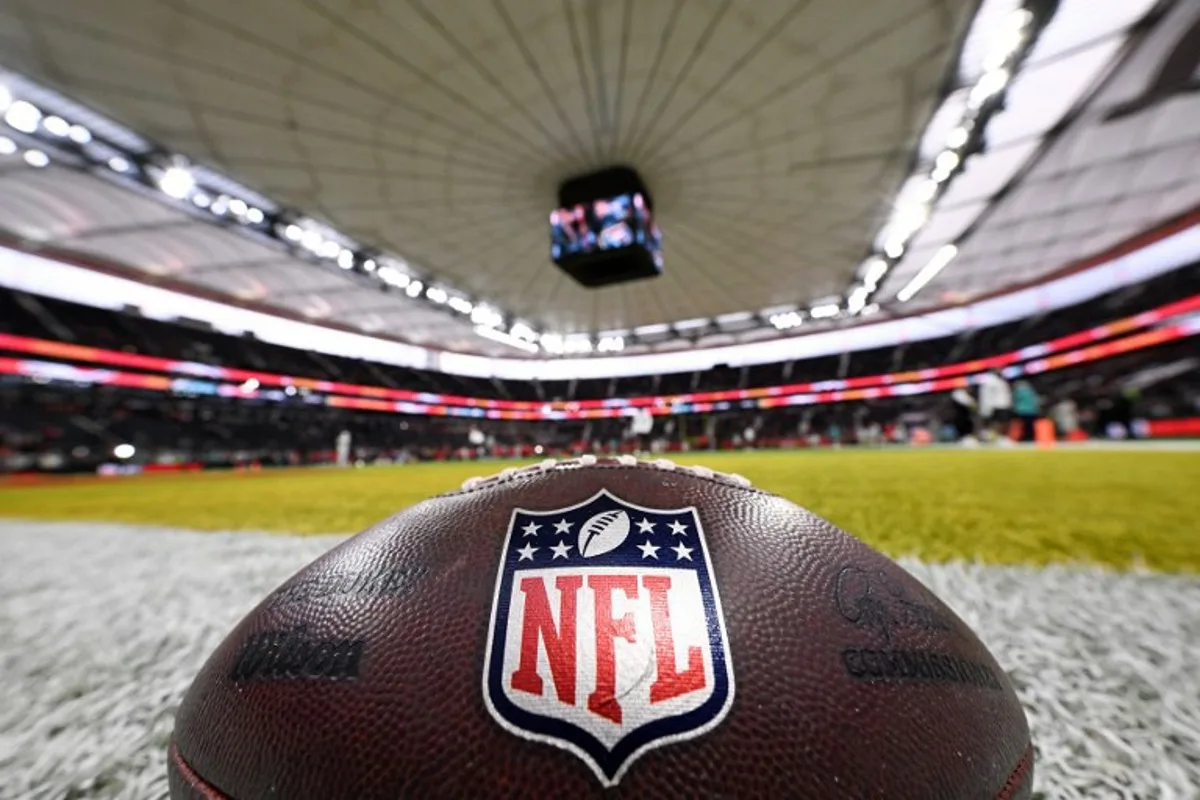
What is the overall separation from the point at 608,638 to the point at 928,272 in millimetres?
20488

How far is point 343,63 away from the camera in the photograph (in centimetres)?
712

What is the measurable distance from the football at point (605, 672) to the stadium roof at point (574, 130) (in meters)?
7.61

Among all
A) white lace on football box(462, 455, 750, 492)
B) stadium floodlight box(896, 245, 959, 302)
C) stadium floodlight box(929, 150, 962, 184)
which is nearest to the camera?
white lace on football box(462, 455, 750, 492)

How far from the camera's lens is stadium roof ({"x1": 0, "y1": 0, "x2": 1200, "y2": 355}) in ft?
22.0

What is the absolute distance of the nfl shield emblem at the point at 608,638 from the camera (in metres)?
0.37

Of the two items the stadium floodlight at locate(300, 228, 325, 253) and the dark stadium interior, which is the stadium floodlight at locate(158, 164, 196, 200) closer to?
the stadium floodlight at locate(300, 228, 325, 253)

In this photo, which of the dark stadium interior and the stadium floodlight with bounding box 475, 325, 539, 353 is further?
the stadium floodlight with bounding box 475, 325, 539, 353

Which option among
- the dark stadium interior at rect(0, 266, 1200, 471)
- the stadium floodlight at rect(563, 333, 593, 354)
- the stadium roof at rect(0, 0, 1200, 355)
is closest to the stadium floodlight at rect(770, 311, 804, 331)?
the dark stadium interior at rect(0, 266, 1200, 471)

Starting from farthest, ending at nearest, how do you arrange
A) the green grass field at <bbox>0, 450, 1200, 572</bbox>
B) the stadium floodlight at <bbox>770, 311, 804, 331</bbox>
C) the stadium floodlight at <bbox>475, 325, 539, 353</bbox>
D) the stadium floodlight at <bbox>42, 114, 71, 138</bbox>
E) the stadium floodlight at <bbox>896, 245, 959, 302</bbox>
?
1. the stadium floodlight at <bbox>475, 325, 539, 353</bbox>
2. the stadium floodlight at <bbox>770, 311, 804, 331</bbox>
3. the stadium floodlight at <bbox>896, 245, 959, 302</bbox>
4. the stadium floodlight at <bbox>42, 114, 71, 138</bbox>
5. the green grass field at <bbox>0, 450, 1200, 572</bbox>

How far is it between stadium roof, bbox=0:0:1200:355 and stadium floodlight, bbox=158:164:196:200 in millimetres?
114

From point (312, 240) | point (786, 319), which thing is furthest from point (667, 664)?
point (786, 319)

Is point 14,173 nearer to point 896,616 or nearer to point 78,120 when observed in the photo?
point 78,120

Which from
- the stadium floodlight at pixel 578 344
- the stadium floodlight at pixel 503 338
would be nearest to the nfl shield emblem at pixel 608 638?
the stadium floodlight at pixel 503 338

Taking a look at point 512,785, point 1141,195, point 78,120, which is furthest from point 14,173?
point 1141,195
